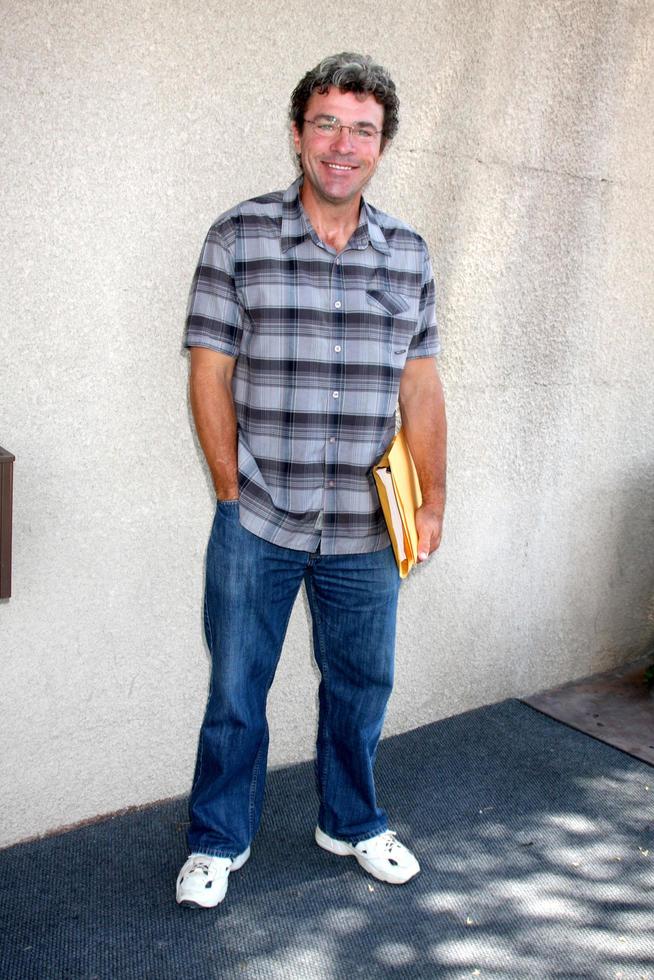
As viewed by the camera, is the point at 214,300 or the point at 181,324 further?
the point at 181,324

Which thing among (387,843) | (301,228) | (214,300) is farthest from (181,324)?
(387,843)

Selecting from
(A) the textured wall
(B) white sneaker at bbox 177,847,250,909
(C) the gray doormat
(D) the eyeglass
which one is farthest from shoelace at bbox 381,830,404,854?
(D) the eyeglass

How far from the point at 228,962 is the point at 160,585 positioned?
3.36 ft

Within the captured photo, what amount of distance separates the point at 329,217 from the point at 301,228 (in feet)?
0.29

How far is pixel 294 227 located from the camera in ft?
7.90

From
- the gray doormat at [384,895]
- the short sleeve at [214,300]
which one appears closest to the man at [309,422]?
the short sleeve at [214,300]

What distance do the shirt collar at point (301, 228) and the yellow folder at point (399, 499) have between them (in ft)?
1.63

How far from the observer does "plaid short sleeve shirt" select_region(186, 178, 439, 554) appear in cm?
238

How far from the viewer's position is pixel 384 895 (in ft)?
8.66

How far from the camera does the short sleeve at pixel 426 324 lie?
260 centimetres

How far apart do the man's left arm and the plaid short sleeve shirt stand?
13 cm

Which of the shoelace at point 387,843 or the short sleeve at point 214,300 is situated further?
the shoelace at point 387,843

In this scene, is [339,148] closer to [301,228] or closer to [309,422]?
[301,228]

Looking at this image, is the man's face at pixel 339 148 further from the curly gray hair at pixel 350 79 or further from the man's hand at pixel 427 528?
the man's hand at pixel 427 528
